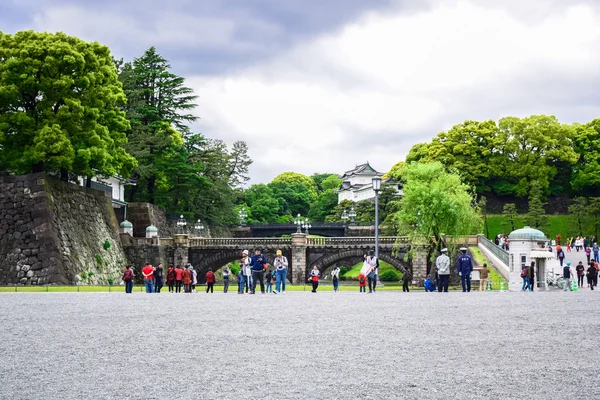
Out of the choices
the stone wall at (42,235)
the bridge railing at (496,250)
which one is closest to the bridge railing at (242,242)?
the bridge railing at (496,250)

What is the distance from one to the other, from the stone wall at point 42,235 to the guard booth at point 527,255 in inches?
886

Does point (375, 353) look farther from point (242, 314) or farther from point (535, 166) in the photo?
point (535, 166)

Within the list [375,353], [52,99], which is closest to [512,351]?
[375,353]

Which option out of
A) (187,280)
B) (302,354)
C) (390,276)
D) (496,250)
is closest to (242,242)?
(390,276)

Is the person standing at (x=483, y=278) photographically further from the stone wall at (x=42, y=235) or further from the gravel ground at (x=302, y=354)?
the stone wall at (x=42, y=235)

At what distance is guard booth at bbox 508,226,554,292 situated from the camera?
34750mm

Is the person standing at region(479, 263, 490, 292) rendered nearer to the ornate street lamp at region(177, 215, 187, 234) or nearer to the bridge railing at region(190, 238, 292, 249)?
the bridge railing at region(190, 238, 292, 249)

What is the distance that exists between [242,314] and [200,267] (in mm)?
48050

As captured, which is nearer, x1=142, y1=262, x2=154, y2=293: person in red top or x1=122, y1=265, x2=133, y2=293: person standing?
x1=142, y1=262, x2=154, y2=293: person in red top

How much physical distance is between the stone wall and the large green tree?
1683mm

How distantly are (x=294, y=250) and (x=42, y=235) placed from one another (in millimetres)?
26432

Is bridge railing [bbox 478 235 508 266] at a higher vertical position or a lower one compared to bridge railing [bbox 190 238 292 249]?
lower

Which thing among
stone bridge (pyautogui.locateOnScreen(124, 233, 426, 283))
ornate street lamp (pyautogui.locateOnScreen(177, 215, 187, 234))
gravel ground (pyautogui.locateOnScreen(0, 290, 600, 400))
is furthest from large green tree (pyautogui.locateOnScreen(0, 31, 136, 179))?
gravel ground (pyautogui.locateOnScreen(0, 290, 600, 400))

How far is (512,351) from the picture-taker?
42.3 feet
